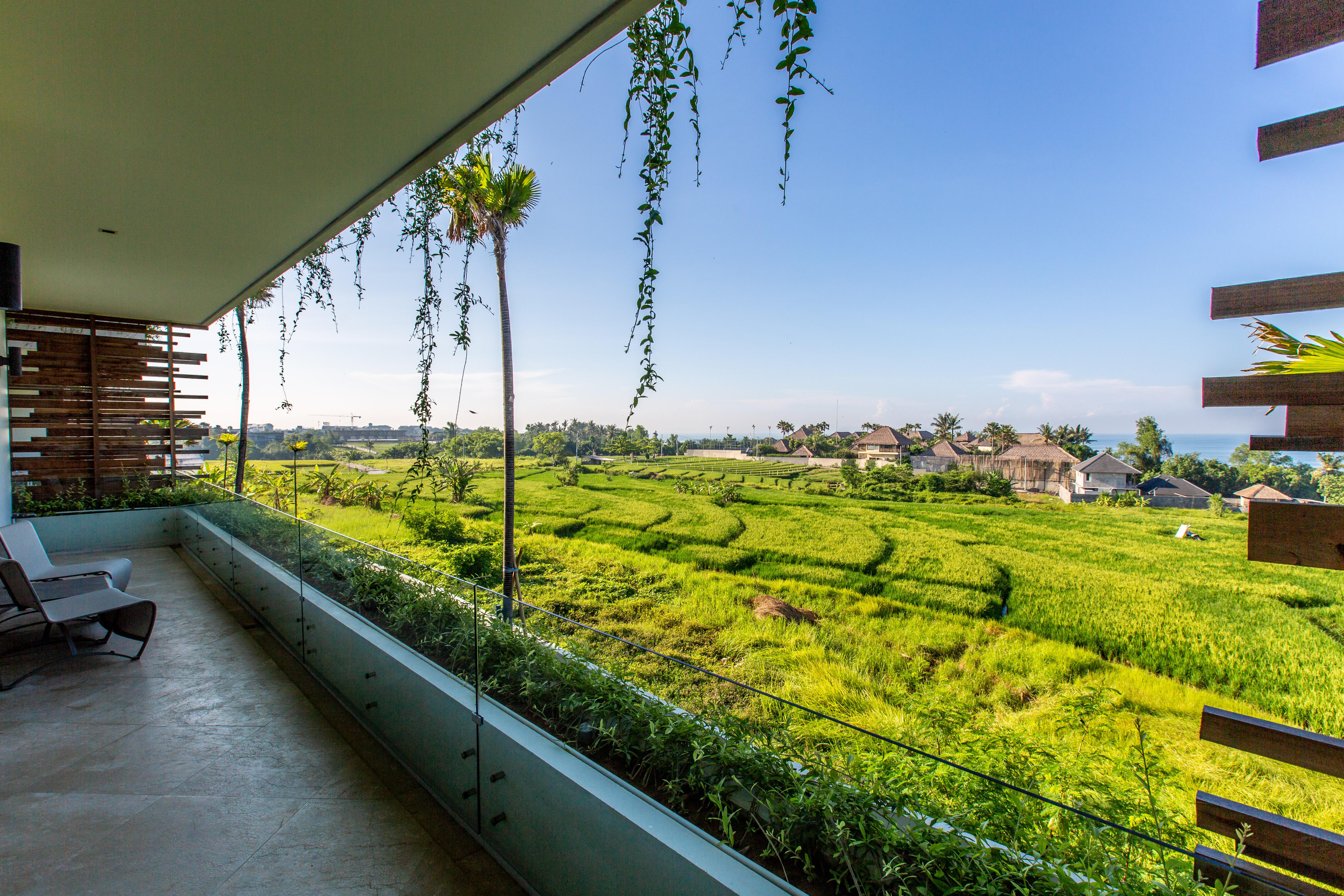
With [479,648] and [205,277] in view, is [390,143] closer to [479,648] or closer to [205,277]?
[479,648]

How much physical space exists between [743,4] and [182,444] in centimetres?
868

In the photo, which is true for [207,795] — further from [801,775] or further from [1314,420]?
[1314,420]

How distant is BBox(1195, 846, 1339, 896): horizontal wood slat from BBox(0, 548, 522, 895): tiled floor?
164cm

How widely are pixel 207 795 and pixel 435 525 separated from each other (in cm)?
1409

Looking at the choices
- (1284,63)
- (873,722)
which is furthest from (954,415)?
(1284,63)

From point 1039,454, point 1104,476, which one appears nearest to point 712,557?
point 1039,454

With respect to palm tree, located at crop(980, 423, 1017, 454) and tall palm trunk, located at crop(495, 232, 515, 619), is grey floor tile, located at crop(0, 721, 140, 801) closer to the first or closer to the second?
tall palm trunk, located at crop(495, 232, 515, 619)

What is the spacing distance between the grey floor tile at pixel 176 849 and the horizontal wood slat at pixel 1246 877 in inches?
92.5

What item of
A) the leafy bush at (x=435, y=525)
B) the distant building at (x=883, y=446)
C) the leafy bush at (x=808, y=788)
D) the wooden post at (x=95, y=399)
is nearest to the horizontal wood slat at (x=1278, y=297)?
the leafy bush at (x=808, y=788)

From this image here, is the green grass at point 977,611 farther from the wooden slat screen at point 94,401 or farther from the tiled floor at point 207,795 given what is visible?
the wooden slat screen at point 94,401

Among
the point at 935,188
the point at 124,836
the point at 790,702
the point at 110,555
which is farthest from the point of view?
the point at 935,188

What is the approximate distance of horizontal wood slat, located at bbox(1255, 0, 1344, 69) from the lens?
0.81 m

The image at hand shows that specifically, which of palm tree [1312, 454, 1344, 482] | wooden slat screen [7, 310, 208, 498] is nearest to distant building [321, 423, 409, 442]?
wooden slat screen [7, 310, 208, 498]

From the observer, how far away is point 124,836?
1.68m
